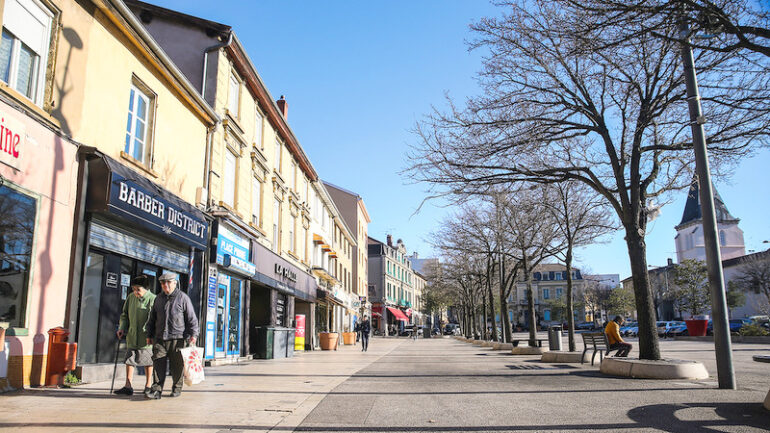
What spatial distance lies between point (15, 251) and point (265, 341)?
415 inches

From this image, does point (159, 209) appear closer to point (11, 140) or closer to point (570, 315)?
point (11, 140)

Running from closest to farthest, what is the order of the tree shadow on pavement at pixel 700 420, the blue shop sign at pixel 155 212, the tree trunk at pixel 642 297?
the tree shadow on pavement at pixel 700 420 → the blue shop sign at pixel 155 212 → the tree trunk at pixel 642 297

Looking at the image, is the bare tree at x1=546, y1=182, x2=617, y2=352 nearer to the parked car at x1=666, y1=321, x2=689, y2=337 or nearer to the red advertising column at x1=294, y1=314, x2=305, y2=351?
the red advertising column at x1=294, y1=314, x2=305, y2=351

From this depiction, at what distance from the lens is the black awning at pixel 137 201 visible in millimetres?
8828

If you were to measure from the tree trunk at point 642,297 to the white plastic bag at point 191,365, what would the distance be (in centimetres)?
811

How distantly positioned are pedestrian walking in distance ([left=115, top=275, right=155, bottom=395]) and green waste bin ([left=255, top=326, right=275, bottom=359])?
1003 cm

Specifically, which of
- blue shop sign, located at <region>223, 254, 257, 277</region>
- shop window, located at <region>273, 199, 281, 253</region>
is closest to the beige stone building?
blue shop sign, located at <region>223, 254, 257, 277</region>

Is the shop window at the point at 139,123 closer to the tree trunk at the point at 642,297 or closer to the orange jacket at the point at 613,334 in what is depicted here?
the tree trunk at the point at 642,297

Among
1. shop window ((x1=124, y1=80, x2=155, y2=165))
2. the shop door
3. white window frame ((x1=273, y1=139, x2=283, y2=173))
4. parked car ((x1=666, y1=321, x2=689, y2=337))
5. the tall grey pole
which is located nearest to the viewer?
the tall grey pole

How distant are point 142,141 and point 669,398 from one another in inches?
406

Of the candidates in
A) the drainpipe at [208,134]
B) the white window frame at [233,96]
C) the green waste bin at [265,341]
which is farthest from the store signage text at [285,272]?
the drainpipe at [208,134]

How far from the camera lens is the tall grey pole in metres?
8.18

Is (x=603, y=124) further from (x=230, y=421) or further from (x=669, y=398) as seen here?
(x=230, y=421)

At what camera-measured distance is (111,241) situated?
9.61 m
